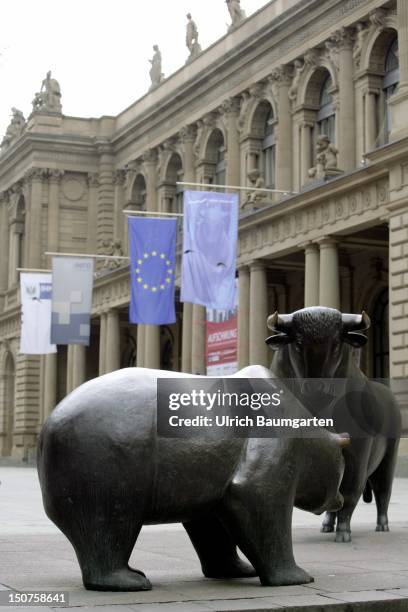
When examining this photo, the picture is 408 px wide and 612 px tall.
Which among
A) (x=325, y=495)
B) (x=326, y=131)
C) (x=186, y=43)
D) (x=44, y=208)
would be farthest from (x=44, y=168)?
(x=325, y=495)

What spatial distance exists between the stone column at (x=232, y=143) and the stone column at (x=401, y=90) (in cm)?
1385

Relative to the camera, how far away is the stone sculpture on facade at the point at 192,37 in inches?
2015

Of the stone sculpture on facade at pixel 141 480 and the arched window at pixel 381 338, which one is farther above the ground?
the arched window at pixel 381 338

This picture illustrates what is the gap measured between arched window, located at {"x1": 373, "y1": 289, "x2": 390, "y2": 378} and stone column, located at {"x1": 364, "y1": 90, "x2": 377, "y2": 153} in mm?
5246

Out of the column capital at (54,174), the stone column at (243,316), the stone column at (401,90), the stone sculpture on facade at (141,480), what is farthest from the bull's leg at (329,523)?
the column capital at (54,174)

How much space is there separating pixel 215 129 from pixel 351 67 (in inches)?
445

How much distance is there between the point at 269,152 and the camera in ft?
144

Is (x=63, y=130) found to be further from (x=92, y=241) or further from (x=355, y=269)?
(x=355, y=269)

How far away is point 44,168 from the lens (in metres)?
58.4

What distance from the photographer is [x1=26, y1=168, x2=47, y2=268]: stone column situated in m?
57.9

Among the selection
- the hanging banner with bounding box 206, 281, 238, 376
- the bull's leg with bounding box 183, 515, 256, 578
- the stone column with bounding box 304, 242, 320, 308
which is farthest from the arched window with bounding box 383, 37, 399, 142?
the bull's leg with bounding box 183, 515, 256, 578

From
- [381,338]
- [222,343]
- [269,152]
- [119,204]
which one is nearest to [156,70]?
[119,204]

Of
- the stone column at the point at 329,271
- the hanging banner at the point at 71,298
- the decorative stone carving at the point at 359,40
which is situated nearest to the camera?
the stone column at the point at 329,271

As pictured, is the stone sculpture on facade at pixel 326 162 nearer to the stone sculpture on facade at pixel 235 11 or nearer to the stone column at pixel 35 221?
the stone sculpture on facade at pixel 235 11
